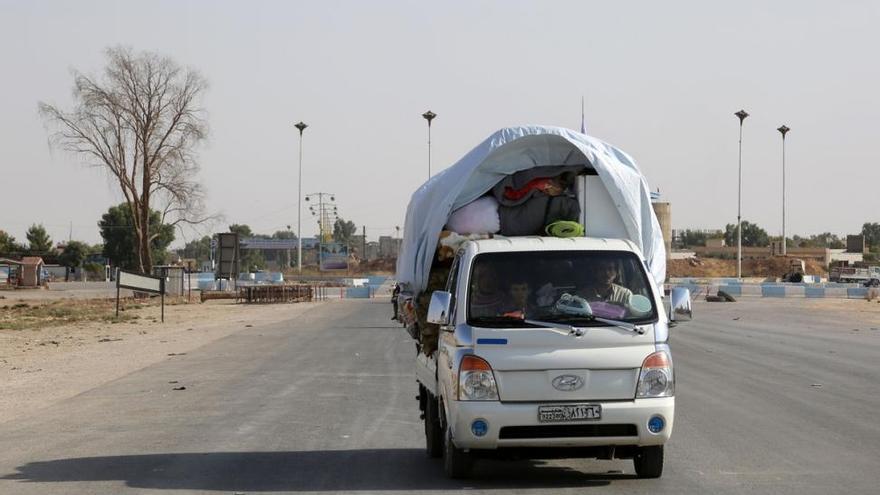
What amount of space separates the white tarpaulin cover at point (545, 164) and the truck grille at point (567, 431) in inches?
69.3

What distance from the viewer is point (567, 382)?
878 centimetres

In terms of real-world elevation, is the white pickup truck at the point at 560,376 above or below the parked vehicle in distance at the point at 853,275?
below

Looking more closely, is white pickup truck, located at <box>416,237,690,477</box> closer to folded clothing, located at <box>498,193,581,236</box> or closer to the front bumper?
the front bumper

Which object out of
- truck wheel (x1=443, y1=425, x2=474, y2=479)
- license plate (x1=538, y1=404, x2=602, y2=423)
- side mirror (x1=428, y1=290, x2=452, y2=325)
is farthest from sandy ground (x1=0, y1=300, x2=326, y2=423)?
license plate (x1=538, y1=404, x2=602, y2=423)

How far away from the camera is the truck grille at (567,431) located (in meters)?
8.72

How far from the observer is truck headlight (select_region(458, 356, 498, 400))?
28.8 ft

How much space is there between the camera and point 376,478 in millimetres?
9602

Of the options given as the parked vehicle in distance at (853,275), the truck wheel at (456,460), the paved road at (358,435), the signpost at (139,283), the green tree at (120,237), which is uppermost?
the green tree at (120,237)

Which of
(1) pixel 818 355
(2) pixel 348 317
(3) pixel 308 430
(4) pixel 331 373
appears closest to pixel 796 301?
(2) pixel 348 317

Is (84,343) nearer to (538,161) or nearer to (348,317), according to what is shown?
(348,317)

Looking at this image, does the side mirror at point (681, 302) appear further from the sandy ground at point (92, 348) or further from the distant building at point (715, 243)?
the distant building at point (715, 243)

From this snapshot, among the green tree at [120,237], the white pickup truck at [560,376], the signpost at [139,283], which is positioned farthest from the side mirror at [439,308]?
the green tree at [120,237]

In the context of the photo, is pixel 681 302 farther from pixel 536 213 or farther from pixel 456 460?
pixel 456 460

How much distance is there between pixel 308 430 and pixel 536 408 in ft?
15.5
